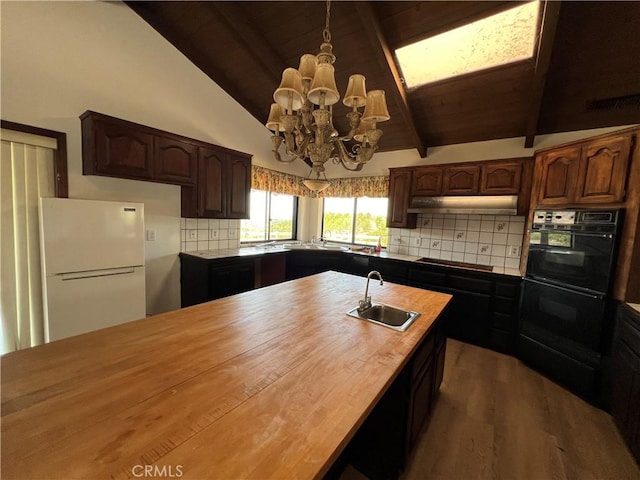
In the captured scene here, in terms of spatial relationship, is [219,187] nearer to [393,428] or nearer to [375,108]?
[375,108]

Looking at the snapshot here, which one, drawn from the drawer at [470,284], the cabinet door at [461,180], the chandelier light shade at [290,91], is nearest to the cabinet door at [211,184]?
the chandelier light shade at [290,91]

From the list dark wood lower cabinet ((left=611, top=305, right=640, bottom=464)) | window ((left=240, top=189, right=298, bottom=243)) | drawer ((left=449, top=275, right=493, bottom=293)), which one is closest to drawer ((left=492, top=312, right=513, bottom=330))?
drawer ((left=449, top=275, right=493, bottom=293))

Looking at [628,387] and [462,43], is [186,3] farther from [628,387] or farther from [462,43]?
[628,387]

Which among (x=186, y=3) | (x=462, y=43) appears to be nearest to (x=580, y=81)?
(x=462, y=43)

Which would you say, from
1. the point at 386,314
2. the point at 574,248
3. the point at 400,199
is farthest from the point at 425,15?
the point at 386,314

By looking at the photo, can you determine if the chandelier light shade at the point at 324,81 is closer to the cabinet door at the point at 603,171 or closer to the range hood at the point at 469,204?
the cabinet door at the point at 603,171

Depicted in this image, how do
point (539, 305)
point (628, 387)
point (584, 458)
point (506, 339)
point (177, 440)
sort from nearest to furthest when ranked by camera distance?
point (177, 440)
point (584, 458)
point (628, 387)
point (539, 305)
point (506, 339)

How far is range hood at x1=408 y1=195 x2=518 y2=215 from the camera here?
9.84 ft

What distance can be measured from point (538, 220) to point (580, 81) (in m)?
1.31

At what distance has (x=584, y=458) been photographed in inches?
64.7

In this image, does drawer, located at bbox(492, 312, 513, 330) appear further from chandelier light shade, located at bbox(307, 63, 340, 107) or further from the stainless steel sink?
chandelier light shade, located at bbox(307, 63, 340, 107)

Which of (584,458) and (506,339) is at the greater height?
(506,339)

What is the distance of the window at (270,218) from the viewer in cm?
425

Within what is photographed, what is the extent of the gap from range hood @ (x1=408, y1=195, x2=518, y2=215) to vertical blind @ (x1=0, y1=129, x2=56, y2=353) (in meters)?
3.89
